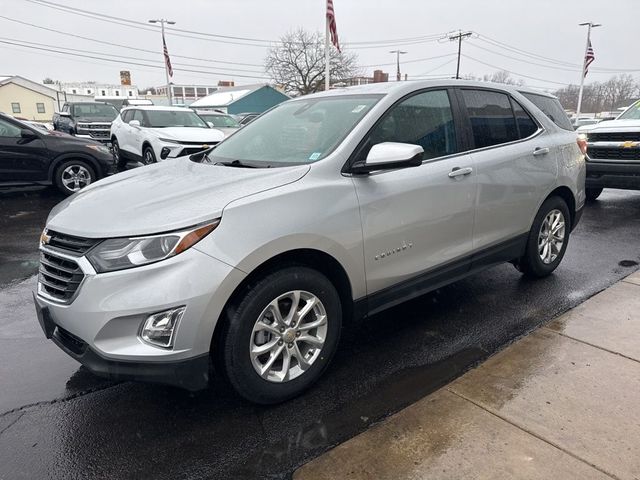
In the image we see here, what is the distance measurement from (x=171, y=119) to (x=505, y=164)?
951 centimetres

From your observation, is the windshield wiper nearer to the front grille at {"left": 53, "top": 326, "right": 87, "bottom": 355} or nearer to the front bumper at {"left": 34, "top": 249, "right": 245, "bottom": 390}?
the front bumper at {"left": 34, "top": 249, "right": 245, "bottom": 390}

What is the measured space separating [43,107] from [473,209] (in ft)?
242

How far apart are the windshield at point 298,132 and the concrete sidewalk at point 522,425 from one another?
1.63 m

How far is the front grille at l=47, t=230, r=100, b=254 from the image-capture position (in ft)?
7.92

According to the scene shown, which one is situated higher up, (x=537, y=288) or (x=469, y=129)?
(x=469, y=129)

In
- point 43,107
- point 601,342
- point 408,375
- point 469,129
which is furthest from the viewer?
point 43,107

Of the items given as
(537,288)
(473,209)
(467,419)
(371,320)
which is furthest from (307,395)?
(537,288)

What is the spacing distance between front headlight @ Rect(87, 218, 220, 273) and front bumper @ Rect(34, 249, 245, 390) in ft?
0.12

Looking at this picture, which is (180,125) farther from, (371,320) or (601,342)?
(601,342)

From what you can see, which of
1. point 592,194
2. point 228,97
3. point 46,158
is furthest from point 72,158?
point 228,97

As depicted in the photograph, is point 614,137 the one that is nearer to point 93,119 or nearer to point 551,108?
point 551,108

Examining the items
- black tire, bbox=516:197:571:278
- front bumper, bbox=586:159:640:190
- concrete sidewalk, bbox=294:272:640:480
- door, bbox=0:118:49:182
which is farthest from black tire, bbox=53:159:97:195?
front bumper, bbox=586:159:640:190

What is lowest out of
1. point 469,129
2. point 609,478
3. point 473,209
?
point 609,478

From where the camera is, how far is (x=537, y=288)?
447cm
